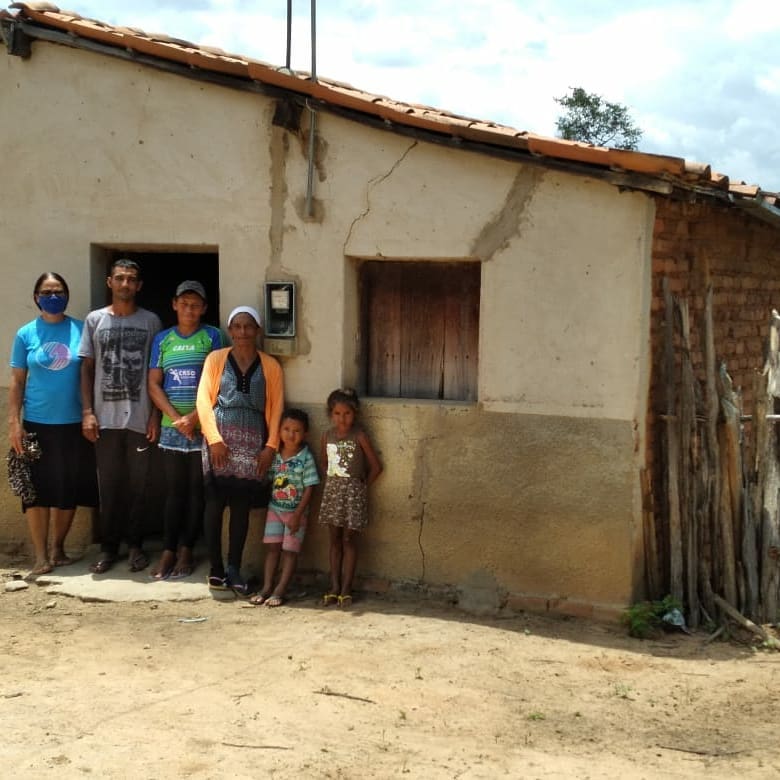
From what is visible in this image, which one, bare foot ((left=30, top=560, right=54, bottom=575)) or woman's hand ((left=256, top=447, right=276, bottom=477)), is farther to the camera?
bare foot ((left=30, top=560, right=54, bottom=575))

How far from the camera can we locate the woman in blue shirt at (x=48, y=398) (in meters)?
7.16

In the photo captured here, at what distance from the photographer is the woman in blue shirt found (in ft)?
23.5

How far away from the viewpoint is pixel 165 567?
711cm

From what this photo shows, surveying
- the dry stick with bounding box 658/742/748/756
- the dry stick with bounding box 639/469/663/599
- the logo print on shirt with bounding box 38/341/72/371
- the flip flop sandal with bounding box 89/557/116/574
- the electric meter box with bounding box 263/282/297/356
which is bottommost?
the dry stick with bounding box 658/742/748/756

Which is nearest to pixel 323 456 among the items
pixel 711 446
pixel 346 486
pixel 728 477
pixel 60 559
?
pixel 346 486

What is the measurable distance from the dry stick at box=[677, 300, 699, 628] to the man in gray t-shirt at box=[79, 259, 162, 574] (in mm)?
3342

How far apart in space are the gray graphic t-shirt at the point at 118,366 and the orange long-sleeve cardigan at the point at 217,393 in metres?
0.48

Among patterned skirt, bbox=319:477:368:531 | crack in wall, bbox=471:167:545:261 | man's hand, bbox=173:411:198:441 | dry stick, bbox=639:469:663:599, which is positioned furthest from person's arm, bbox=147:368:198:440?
dry stick, bbox=639:469:663:599

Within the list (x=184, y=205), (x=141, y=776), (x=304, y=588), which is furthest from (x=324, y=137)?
(x=141, y=776)

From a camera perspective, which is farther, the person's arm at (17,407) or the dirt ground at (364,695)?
the person's arm at (17,407)

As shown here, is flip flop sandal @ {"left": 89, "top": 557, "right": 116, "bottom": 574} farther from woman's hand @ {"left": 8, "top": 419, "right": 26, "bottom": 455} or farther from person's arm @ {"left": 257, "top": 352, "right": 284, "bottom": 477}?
person's arm @ {"left": 257, "top": 352, "right": 284, "bottom": 477}

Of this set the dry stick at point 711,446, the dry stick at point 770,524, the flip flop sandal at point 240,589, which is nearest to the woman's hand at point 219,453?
the flip flop sandal at point 240,589

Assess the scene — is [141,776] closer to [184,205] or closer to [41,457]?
[41,457]

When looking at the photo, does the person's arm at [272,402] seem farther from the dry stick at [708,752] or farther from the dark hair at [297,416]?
the dry stick at [708,752]
